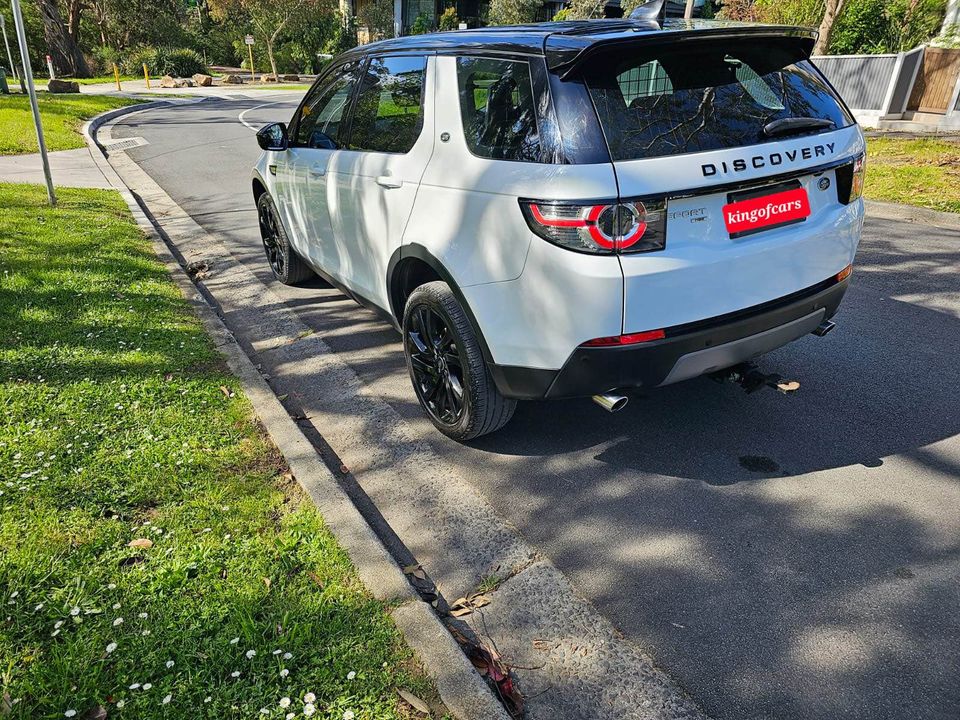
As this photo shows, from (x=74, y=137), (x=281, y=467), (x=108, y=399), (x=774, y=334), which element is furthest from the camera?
(x=74, y=137)

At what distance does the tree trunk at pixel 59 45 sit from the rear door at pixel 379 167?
3393 cm

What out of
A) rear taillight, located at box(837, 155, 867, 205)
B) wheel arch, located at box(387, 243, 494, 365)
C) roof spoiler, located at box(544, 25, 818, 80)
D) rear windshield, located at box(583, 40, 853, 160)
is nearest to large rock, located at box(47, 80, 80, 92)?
wheel arch, located at box(387, 243, 494, 365)

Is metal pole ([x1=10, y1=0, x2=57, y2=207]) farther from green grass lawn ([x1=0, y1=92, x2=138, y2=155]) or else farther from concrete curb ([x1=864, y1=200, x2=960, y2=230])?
concrete curb ([x1=864, y1=200, x2=960, y2=230])

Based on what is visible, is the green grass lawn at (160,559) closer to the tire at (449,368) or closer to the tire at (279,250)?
the tire at (449,368)

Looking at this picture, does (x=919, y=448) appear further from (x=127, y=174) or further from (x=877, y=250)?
(x=127, y=174)

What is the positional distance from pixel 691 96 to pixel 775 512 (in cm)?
179

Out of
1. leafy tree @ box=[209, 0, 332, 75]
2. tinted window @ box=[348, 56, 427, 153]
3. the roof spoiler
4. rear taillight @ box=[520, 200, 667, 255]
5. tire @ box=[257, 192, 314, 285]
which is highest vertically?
leafy tree @ box=[209, 0, 332, 75]

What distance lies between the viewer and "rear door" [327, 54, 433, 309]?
351cm

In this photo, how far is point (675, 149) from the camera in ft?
8.86

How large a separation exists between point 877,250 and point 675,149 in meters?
5.18

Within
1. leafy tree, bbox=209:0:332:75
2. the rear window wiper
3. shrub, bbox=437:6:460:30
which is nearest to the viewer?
the rear window wiper

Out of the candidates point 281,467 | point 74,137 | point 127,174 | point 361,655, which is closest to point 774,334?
point 361,655

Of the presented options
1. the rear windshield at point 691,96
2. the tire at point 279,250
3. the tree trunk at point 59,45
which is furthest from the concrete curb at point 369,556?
the tree trunk at point 59,45

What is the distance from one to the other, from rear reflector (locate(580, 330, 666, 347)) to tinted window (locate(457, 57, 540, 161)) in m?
0.76
